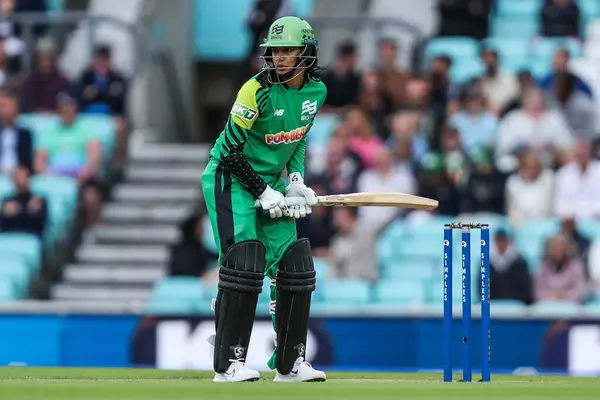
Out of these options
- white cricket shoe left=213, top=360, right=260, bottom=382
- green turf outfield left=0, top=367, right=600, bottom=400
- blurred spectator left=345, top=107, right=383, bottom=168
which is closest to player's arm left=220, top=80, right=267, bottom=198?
white cricket shoe left=213, top=360, right=260, bottom=382

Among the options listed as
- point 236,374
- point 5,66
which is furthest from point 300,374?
point 5,66

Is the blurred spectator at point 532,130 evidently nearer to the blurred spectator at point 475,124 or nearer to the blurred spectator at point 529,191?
the blurred spectator at point 475,124

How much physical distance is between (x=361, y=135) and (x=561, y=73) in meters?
1.88

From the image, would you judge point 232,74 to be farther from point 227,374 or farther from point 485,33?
point 227,374

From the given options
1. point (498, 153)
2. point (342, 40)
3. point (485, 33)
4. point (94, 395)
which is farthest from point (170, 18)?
point (94, 395)

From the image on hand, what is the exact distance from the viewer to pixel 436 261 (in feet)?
41.2

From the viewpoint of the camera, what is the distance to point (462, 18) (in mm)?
14812

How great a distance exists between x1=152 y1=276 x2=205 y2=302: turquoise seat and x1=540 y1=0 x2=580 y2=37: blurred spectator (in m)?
4.44

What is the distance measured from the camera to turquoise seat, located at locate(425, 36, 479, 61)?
47.5ft

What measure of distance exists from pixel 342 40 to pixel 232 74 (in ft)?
8.52

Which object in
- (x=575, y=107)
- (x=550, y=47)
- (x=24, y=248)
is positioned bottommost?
(x=24, y=248)

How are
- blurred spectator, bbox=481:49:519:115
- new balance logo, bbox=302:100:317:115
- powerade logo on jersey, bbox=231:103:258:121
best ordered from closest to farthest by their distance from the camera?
powerade logo on jersey, bbox=231:103:258:121 → new balance logo, bbox=302:100:317:115 → blurred spectator, bbox=481:49:519:115

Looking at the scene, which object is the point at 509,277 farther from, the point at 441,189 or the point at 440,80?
the point at 440,80

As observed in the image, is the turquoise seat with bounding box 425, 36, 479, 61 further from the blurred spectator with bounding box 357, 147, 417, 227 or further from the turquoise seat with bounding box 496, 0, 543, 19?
the blurred spectator with bounding box 357, 147, 417, 227
